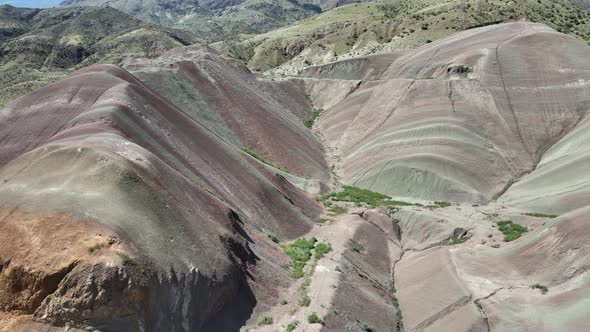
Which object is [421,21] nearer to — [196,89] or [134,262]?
[196,89]

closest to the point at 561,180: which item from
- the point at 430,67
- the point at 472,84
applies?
the point at 472,84

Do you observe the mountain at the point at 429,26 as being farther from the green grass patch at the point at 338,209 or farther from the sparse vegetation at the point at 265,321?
the sparse vegetation at the point at 265,321

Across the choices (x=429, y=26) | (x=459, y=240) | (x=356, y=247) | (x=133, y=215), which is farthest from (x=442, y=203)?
(x=429, y=26)

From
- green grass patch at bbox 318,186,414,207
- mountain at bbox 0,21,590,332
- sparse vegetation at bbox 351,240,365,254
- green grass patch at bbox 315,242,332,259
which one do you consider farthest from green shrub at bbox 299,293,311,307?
green grass patch at bbox 318,186,414,207

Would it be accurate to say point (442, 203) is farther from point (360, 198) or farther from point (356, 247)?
point (356, 247)

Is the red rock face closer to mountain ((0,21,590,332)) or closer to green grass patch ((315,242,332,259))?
mountain ((0,21,590,332))

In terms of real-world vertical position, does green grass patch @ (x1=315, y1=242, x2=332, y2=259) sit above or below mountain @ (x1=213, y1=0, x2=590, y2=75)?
above
